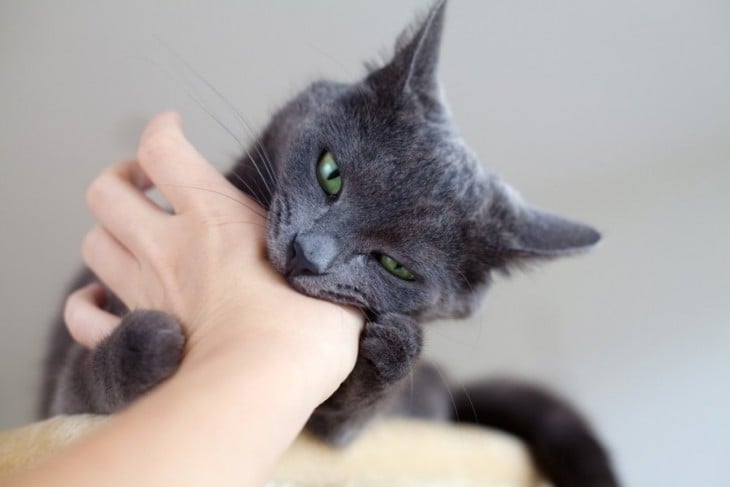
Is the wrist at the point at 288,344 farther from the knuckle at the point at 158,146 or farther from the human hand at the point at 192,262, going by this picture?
the knuckle at the point at 158,146

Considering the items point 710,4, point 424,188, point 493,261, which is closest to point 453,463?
point 493,261

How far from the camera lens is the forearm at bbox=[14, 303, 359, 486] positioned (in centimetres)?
38

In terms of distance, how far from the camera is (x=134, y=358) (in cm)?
66

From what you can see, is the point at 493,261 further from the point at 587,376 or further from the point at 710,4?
the point at 587,376

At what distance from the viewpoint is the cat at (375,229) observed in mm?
703

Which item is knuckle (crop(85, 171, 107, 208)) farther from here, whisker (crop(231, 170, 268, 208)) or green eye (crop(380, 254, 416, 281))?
green eye (crop(380, 254, 416, 281))

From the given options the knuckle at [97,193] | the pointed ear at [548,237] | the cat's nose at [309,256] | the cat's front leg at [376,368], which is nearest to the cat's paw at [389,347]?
the cat's front leg at [376,368]

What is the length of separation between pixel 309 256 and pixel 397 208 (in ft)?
0.47

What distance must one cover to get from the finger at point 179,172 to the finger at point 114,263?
113 mm

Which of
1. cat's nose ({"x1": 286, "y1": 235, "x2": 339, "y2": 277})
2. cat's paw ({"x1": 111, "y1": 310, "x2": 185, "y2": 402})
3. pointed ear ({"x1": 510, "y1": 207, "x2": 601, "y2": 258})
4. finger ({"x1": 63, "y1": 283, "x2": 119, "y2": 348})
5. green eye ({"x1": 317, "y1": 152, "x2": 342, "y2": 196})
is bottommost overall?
finger ({"x1": 63, "y1": 283, "x2": 119, "y2": 348})

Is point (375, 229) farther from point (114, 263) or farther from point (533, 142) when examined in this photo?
point (533, 142)

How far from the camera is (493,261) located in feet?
2.78

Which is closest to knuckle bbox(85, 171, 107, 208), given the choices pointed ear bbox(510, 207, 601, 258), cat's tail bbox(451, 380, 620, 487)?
pointed ear bbox(510, 207, 601, 258)

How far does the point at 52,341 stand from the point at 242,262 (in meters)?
0.72
